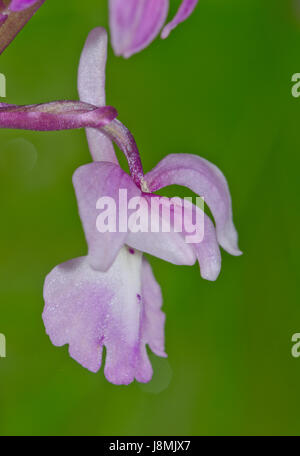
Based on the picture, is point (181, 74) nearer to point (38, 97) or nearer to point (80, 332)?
point (38, 97)

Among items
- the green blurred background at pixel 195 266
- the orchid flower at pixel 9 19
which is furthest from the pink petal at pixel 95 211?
the green blurred background at pixel 195 266

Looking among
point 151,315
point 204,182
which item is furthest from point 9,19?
point 151,315

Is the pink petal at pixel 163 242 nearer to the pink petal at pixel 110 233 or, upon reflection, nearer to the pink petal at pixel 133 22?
the pink petal at pixel 110 233

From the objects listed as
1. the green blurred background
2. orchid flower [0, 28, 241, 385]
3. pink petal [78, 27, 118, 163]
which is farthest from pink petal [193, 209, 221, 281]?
the green blurred background

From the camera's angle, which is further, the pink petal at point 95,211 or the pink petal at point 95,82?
the pink petal at point 95,82

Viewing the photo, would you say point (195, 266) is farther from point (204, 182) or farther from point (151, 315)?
point (204, 182)

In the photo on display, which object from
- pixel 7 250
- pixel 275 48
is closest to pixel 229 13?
pixel 275 48
